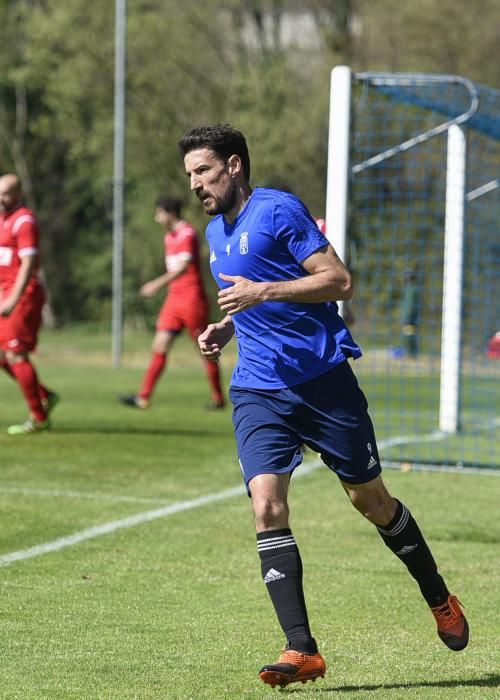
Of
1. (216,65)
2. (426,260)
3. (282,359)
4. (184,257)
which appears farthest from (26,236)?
(216,65)

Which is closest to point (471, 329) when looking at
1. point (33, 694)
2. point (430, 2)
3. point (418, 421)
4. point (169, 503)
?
point (418, 421)

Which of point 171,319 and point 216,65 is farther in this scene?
point 216,65

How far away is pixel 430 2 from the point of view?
35844mm

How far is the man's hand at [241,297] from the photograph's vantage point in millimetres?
4961

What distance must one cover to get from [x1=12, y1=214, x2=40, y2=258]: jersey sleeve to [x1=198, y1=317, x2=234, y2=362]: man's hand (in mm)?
6584

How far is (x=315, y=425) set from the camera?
5379 millimetres

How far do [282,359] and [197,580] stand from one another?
6.68ft

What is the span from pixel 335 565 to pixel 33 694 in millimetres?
3009

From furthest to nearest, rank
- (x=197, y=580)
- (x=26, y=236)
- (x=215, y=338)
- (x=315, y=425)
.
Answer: (x=26, y=236)
(x=197, y=580)
(x=215, y=338)
(x=315, y=425)

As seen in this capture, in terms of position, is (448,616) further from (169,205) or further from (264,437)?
(169,205)

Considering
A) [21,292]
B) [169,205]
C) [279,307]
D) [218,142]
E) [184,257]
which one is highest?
[218,142]

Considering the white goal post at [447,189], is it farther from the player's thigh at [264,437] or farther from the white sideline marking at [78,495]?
the player's thigh at [264,437]

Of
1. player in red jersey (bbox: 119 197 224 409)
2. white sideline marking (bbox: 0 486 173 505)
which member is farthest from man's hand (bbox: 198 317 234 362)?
player in red jersey (bbox: 119 197 224 409)

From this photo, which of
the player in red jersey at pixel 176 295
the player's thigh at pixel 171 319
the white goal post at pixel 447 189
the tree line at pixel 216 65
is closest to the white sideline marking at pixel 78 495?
the white goal post at pixel 447 189
